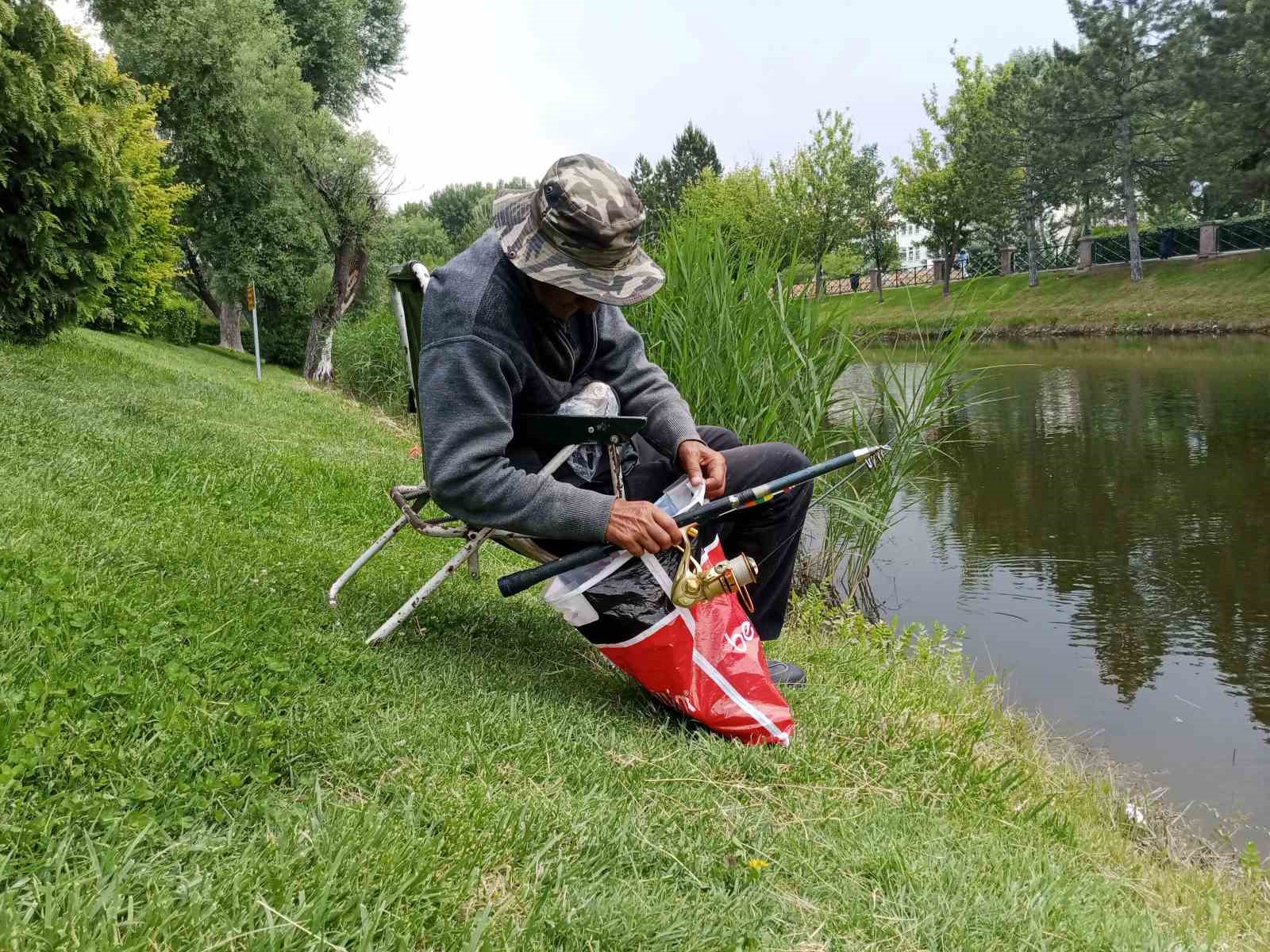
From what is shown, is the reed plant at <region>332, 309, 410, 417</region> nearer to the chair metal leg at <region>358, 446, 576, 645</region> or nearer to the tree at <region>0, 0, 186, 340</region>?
the tree at <region>0, 0, 186, 340</region>

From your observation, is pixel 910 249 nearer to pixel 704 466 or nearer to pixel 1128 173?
pixel 1128 173

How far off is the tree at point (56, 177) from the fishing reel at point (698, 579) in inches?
300

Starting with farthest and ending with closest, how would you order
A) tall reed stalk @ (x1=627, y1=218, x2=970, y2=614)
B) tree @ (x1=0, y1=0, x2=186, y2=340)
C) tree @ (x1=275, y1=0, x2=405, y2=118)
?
tree @ (x1=275, y1=0, x2=405, y2=118) → tree @ (x1=0, y1=0, x2=186, y2=340) → tall reed stalk @ (x1=627, y1=218, x2=970, y2=614)

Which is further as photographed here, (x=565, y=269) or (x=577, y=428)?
(x=577, y=428)

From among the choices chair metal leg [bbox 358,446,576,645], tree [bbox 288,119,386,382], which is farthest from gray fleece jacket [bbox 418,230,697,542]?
tree [bbox 288,119,386,382]

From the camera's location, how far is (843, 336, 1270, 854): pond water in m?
3.95

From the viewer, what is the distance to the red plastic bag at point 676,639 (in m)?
2.31

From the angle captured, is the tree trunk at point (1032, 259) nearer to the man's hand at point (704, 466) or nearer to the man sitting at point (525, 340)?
the man's hand at point (704, 466)

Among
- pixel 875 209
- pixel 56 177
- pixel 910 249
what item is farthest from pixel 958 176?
pixel 56 177

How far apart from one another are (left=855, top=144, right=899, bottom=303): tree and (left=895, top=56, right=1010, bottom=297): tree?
2.48ft

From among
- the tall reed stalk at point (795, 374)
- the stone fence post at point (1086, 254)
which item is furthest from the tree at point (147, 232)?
the stone fence post at point (1086, 254)

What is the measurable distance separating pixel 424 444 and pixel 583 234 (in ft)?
2.16

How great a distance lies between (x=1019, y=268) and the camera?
39.1m

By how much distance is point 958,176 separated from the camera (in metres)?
38.0
